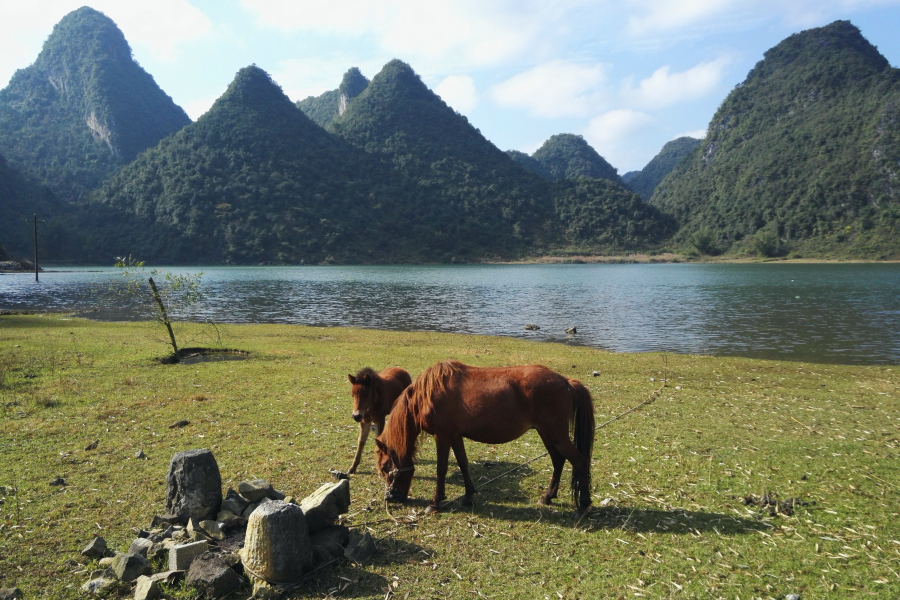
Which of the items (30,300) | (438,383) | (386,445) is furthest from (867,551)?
(30,300)

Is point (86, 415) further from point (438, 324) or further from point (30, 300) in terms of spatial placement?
point (30, 300)

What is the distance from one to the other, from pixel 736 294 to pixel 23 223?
149664 mm

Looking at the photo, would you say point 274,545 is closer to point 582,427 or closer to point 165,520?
point 165,520

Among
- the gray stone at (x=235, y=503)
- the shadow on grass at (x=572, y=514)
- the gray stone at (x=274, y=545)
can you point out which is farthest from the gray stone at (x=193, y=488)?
the shadow on grass at (x=572, y=514)

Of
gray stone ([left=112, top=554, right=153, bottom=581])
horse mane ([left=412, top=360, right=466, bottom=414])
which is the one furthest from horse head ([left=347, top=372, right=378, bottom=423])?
gray stone ([left=112, top=554, right=153, bottom=581])

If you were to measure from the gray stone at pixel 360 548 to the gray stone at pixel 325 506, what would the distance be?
13.5 inches

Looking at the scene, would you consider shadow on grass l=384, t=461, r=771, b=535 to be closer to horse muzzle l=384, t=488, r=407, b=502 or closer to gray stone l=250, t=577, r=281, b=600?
horse muzzle l=384, t=488, r=407, b=502

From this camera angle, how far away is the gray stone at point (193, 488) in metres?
5.75

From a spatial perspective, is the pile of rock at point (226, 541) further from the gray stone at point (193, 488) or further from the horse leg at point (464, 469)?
the horse leg at point (464, 469)

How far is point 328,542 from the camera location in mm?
5434

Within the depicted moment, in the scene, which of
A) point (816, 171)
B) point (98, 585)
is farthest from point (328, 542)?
point (816, 171)

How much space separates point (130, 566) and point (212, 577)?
933mm

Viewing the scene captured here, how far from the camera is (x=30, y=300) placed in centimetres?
4616

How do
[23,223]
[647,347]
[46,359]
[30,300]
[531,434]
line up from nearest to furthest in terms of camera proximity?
[531,434] < [46,359] < [647,347] < [30,300] < [23,223]
